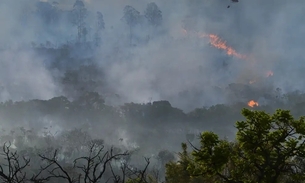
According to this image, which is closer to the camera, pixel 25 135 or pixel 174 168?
pixel 174 168

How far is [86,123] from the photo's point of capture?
169 metres

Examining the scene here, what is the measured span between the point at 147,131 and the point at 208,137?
16476cm

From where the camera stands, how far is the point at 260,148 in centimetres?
1206

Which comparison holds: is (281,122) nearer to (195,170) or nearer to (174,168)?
(195,170)

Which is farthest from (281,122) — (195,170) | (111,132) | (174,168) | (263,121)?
(111,132)

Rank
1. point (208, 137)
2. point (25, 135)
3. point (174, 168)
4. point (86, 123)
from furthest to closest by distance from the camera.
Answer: point (86, 123), point (25, 135), point (174, 168), point (208, 137)

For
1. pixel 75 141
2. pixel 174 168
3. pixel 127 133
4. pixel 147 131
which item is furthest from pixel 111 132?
pixel 174 168

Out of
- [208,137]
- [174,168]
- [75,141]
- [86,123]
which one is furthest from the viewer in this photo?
[86,123]

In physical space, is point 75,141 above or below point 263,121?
above

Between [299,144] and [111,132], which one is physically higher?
[111,132]

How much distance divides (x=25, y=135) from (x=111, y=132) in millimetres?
49152

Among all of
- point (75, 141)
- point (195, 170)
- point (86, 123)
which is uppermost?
point (86, 123)

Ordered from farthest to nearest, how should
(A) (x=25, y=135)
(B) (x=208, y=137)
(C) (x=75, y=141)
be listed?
1. (A) (x=25, y=135)
2. (C) (x=75, y=141)
3. (B) (x=208, y=137)

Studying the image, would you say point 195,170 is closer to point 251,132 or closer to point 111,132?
point 251,132
